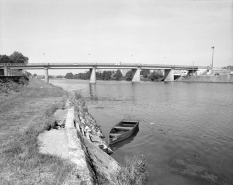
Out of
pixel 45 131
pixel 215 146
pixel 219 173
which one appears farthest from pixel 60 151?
pixel 215 146

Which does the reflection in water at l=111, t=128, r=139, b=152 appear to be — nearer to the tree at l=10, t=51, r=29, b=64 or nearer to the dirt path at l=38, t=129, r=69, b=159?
the dirt path at l=38, t=129, r=69, b=159

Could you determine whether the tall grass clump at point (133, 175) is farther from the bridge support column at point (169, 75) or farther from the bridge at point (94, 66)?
the bridge support column at point (169, 75)

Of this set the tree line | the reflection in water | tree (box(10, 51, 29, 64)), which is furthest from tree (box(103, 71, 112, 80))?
the reflection in water

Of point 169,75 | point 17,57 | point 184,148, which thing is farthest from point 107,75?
point 184,148

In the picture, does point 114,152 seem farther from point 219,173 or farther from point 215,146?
point 215,146

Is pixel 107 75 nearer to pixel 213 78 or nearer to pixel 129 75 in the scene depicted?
pixel 129 75

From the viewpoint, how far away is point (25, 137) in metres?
8.13

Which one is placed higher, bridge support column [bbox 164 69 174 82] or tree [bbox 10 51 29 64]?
tree [bbox 10 51 29 64]

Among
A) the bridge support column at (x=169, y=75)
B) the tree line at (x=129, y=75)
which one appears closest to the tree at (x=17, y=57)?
the tree line at (x=129, y=75)

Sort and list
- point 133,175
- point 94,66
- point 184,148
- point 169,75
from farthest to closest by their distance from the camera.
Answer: point 169,75 → point 94,66 → point 184,148 → point 133,175

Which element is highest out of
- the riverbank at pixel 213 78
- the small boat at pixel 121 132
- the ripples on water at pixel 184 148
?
the riverbank at pixel 213 78

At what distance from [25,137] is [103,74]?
178 metres

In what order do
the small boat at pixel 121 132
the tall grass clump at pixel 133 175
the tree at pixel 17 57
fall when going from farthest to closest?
the tree at pixel 17 57 → the small boat at pixel 121 132 → the tall grass clump at pixel 133 175

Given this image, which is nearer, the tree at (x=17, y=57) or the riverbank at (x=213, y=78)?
the riverbank at (x=213, y=78)
